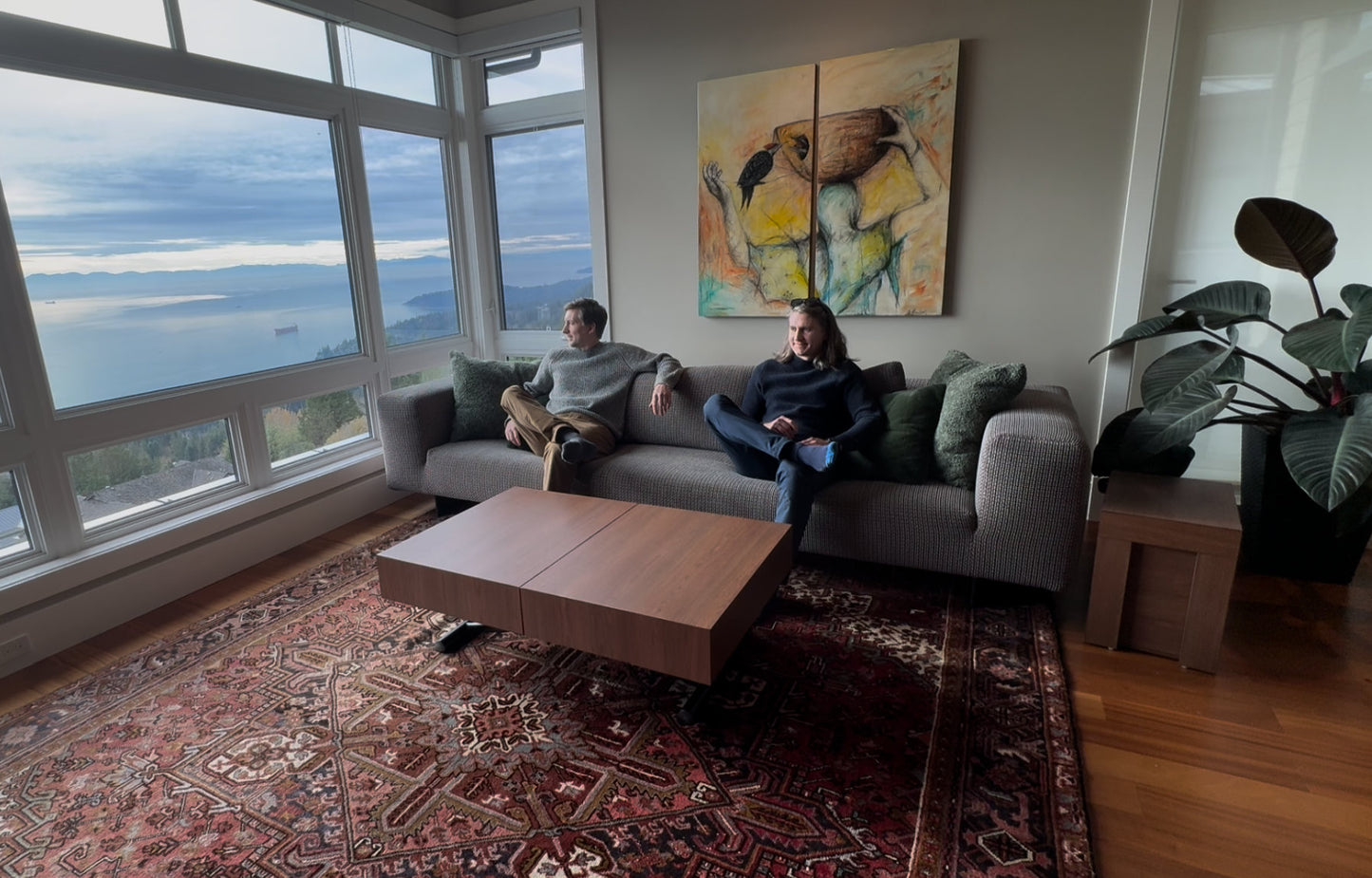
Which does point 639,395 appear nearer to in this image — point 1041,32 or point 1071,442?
point 1071,442

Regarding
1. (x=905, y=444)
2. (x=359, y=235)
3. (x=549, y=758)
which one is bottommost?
(x=549, y=758)

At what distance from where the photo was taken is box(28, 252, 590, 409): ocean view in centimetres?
236

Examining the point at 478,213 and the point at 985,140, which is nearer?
the point at 985,140

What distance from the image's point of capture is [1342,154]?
253 centimetres

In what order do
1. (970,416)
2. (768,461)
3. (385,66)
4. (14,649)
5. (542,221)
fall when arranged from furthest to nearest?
1. (542,221)
2. (385,66)
3. (768,461)
4. (970,416)
5. (14,649)

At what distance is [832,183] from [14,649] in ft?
11.2

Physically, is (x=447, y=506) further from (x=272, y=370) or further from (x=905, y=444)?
(x=905, y=444)

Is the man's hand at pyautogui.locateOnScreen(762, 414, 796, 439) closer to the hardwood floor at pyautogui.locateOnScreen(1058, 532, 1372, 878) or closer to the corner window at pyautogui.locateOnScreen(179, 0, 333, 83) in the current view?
the hardwood floor at pyautogui.locateOnScreen(1058, 532, 1372, 878)

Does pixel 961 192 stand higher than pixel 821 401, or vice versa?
pixel 961 192

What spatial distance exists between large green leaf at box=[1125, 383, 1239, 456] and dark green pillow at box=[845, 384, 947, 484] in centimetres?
62

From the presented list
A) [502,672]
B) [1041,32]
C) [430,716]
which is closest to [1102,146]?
[1041,32]

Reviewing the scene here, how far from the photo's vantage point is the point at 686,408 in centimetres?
309

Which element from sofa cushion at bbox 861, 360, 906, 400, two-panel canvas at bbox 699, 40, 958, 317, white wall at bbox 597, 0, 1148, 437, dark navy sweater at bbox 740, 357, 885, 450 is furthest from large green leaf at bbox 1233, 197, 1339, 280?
dark navy sweater at bbox 740, 357, 885, 450

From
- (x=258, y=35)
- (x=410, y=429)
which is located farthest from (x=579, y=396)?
(x=258, y=35)
